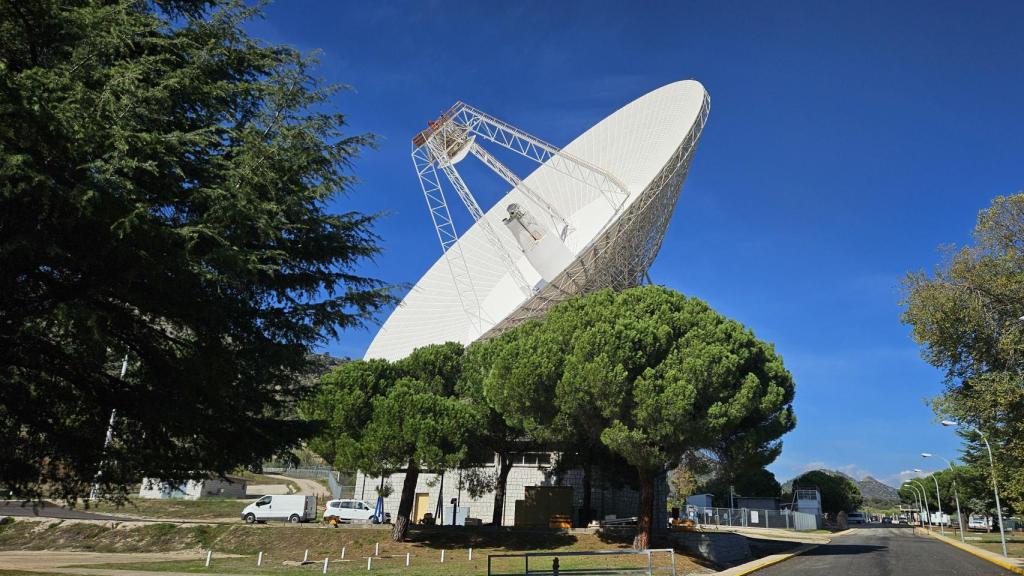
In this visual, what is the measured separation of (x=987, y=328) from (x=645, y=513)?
13.4m

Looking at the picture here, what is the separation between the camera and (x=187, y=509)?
43125 millimetres

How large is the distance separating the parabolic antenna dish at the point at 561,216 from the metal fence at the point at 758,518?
3426 centimetres

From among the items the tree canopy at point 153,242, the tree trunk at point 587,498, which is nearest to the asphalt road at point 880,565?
the tree trunk at point 587,498

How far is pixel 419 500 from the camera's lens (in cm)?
4359

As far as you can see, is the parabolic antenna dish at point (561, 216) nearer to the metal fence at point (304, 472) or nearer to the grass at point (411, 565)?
the grass at point (411, 565)

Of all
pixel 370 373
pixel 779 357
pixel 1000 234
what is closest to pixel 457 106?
pixel 370 373

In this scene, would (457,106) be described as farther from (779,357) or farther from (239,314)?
(239,314)

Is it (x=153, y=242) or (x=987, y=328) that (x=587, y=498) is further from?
(x=153, y=242)

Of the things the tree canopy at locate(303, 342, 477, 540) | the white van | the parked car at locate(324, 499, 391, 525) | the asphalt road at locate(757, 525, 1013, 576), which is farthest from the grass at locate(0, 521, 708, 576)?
the parked car at locate(324, 499, 391, 525)

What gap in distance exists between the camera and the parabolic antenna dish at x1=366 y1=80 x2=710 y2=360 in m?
28.7

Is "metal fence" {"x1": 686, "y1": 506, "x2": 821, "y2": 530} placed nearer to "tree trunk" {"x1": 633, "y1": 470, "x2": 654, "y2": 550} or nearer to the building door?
the building door

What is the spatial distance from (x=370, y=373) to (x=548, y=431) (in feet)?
29.4

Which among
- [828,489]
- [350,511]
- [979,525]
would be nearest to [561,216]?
[350,511]

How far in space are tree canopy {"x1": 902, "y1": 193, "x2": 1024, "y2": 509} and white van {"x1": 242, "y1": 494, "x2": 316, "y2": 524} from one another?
105 feet
